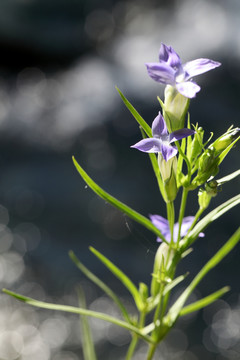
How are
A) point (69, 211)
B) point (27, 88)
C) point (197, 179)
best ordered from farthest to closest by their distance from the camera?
point (27, 88), point (69, 211), point (197, 179)

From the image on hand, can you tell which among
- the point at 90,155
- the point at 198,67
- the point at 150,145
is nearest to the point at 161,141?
the point at 150,145

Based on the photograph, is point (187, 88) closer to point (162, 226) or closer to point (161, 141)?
point (161, 141)

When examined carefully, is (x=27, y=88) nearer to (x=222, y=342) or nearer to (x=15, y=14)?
(x=15, y=14)

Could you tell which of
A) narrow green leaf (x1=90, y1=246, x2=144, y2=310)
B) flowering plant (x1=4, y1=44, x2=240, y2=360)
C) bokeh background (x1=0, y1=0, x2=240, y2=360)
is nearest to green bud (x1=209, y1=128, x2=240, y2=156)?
flowering plant (x1=4, y1=44, x2=240, y2=360)

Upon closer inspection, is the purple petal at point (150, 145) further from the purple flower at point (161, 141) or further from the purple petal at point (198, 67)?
the purple petal at point (198, 67)

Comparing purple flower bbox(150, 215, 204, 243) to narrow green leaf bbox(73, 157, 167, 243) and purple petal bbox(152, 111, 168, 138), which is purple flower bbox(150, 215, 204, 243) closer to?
narrow green leaf bbox(73, 157, 167, 243)

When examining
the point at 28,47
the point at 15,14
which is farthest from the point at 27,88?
the point at 15,14
